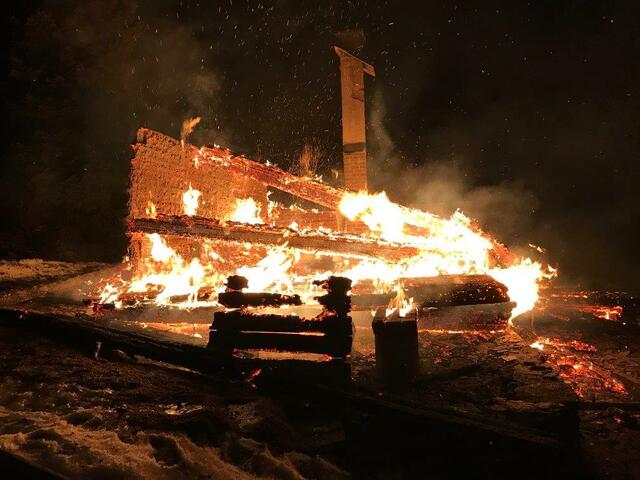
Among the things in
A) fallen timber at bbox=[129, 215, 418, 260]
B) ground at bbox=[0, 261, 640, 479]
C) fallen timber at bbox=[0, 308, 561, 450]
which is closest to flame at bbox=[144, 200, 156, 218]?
fallen timber at bbox=[129, 215, 418, 260]

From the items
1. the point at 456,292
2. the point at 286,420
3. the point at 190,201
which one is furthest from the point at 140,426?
the point at 190,201

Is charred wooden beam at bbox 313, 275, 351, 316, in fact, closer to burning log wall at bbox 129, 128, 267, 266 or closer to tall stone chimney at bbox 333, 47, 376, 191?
burning log wall at bbox 129, 128, 267, 266

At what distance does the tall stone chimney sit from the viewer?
43.6 feet

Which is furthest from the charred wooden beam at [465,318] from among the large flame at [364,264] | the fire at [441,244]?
the fire at [441,244]

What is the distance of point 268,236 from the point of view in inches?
332

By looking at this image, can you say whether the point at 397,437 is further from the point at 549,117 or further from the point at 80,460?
the point at 549,117

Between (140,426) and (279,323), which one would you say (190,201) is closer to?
(279,323)

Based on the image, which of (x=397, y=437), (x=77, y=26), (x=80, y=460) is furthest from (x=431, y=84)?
(x=80, y=460)

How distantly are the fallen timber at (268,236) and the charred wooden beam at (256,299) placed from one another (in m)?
3.79

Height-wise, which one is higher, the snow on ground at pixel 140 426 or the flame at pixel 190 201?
the flame at pixel 190 201

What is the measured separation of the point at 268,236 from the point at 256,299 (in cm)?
395

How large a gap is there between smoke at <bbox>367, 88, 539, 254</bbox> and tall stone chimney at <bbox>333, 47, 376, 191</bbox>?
379cm

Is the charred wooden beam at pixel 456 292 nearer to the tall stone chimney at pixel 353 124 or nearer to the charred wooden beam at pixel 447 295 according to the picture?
the charred wooden beam at pixel 447 295

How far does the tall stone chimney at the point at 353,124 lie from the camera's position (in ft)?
43.6
